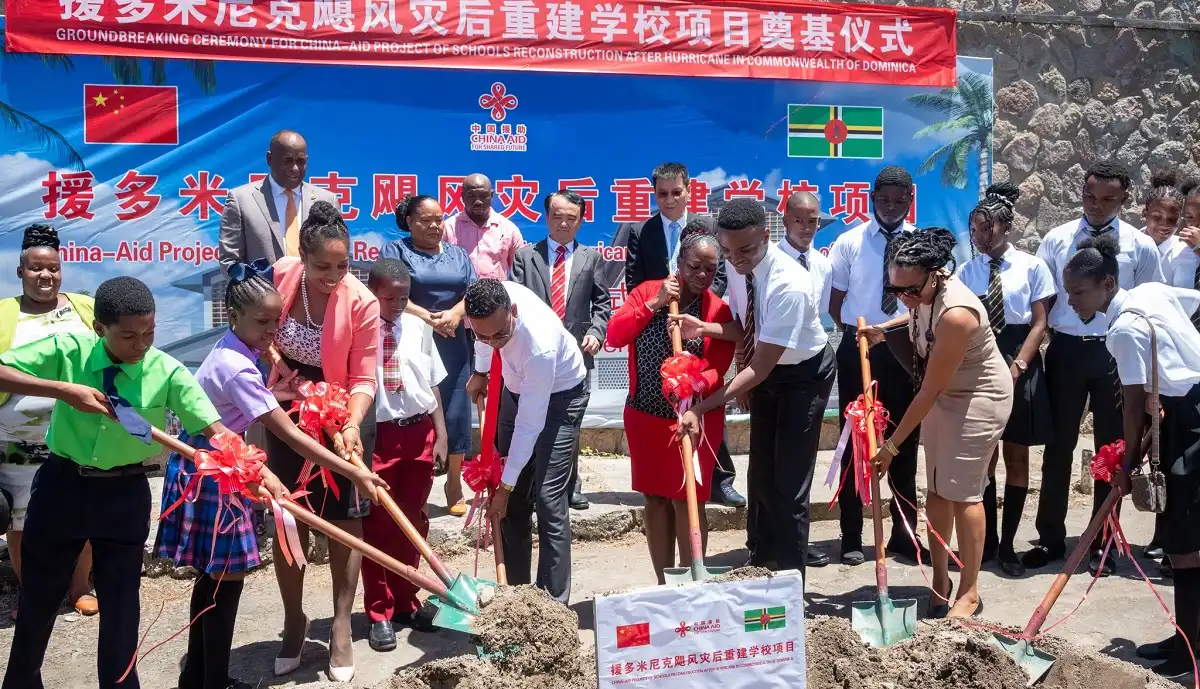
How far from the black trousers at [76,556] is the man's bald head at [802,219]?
386 centimetres

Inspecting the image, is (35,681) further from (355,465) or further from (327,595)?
(327,595)

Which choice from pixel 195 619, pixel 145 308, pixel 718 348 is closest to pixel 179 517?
pixel 195 619

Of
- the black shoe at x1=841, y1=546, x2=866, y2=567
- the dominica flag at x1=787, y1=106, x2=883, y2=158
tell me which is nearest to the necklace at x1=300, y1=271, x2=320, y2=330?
the black shoe at x1=841, y1=546, x2=866, y2=567

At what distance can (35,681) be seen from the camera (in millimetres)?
3924

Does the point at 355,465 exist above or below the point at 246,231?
below

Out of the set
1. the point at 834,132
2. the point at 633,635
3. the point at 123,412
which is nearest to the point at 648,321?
the point at 633,635

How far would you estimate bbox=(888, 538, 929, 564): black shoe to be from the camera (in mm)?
6312

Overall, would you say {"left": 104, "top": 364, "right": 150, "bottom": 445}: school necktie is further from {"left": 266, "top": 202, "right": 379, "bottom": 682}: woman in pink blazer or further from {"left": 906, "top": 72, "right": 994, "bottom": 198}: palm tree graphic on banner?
{"left": 906, "top": 72, "right": 994, "bottom": 198}: palm tree graphic on banner

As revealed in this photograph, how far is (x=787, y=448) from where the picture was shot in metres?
5.36

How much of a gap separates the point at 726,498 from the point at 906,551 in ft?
3.85

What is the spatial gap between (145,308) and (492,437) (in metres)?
1.86

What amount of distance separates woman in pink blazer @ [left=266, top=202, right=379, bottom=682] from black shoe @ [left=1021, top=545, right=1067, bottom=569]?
384cm

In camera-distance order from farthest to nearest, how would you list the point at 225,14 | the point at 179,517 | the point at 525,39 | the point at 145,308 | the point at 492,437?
the point at 525,39 → the point at 225,14 → the point at 492,437 → the point at 179,517 → the point at 145,308

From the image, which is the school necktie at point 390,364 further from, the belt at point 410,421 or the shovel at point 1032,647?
the shovel at point 1032,647
